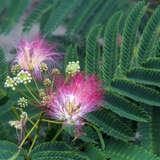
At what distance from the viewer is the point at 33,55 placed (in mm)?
1317

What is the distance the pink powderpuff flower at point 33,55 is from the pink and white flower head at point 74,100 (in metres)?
0.15

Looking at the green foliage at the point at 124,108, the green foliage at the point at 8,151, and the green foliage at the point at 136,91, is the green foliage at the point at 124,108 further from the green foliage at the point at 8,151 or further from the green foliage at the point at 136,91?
the green foliage at the point at 8,151

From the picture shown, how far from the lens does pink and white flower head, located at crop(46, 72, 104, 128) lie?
109 centimetres

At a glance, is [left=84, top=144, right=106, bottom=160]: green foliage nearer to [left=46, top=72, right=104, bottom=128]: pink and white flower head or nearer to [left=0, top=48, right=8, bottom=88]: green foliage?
[left=46, top=72, right=104, bottom=128]: pink and white flower head

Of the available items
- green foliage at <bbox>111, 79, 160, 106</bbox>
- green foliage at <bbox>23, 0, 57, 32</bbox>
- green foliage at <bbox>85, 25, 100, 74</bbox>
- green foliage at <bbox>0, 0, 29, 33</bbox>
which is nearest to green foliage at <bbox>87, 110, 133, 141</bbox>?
green foliage at <bbox>111, 79, 160, 106</bbox>

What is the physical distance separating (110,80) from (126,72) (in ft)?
0.24

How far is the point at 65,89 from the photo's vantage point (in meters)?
1.13

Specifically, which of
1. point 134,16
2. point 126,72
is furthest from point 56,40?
point 126,72

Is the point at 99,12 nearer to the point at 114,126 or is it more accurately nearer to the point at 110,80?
the point at 110,80

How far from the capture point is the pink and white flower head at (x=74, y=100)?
109 centimetres

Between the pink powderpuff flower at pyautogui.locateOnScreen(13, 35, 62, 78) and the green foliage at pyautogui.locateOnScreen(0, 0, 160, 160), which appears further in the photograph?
the pink powderpuff flower at pyautogui.locateOnScreen(13, 35, 62, 78)

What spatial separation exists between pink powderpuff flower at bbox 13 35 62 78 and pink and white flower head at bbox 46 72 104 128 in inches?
6.0

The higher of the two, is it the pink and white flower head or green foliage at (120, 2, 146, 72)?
green foliage at (120, 2, 146, 72)

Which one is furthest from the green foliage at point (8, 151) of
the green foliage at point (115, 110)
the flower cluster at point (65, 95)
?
the flower cluster at point (65, 95)
